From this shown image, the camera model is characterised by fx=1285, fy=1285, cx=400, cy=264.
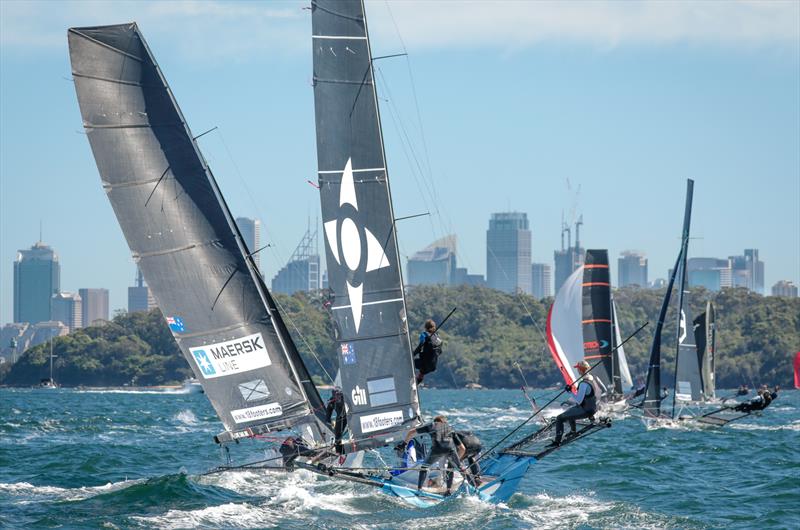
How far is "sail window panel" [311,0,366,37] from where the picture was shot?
1875 centimetres

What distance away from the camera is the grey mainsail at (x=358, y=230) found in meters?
18.7

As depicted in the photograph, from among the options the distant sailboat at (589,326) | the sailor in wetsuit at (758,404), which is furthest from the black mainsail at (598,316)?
the sailor in wetsuit at (758,404)

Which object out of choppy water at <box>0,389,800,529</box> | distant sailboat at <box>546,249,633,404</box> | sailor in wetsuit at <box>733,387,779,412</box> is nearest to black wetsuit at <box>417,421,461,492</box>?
choppy water at <box>0,389,800,529</box>

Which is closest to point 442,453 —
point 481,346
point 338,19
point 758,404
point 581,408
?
point 581,408

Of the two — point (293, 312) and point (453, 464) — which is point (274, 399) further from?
point (293, 312)

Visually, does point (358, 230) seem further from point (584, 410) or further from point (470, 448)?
point (584, 410)

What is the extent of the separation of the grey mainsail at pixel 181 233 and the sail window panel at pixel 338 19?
8.74 ft

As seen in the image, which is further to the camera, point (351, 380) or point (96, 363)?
point (96, 363)

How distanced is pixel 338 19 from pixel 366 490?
7665mm

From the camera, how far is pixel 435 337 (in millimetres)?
19266

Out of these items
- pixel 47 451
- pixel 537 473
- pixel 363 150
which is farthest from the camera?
pixel 47 451

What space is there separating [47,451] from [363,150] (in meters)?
13.6

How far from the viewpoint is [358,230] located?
18.9m

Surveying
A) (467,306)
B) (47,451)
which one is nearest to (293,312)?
(467,306)
